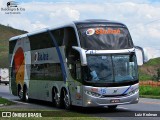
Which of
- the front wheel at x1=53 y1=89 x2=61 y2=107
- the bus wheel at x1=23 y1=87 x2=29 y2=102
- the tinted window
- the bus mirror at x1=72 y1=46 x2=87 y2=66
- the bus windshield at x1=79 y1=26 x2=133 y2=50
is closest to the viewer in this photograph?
the bus mirror at x1=72 y1=46 x2=87 y2=66

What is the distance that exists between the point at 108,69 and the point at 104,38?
1.35 metres

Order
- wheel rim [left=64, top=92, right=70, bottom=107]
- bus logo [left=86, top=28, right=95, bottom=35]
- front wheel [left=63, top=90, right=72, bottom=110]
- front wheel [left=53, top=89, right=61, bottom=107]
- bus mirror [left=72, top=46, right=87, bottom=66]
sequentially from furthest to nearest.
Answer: front wheel [left=53, top=89, right=61, bottom=107]
wheel rim [left=64, top=92, right=70, bottom=107]
front wheel [left=63, top=90, right=72, bottom=110]
bus logo [left=86, top=28, right=95, bottom=35]
bus mirror [left=72, top=46, right=87, bottom=66]

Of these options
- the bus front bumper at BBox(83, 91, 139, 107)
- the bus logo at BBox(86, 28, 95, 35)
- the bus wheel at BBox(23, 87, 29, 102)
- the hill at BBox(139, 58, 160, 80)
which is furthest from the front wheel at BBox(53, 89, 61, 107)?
the hill at BBox(139, 58, 160, 80)

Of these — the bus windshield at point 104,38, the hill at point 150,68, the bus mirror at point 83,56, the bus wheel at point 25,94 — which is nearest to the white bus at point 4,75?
the bus wheel at point 25,94

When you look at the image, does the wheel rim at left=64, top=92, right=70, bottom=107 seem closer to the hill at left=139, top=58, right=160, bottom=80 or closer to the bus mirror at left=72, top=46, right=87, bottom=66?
the bus mirror at left=72, top=46, right=87, bottom=66

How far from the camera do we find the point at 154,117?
18.3 meters

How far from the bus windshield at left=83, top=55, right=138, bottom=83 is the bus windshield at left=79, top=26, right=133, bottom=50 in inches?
17.5

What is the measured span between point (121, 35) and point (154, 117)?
4.26 metres

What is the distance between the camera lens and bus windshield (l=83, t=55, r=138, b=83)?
66.0 feet

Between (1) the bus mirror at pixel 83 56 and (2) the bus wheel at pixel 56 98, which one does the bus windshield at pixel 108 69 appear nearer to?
(1) the bus mirror at pixel 83 56

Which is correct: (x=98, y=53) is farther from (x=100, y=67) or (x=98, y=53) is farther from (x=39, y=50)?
(x=39, y=50)

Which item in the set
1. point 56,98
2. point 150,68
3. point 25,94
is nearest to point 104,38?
point 56,98

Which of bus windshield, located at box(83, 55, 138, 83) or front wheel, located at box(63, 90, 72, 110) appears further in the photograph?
front wheel, located at box(63, 90, 72, 110)

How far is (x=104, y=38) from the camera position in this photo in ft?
68.0
